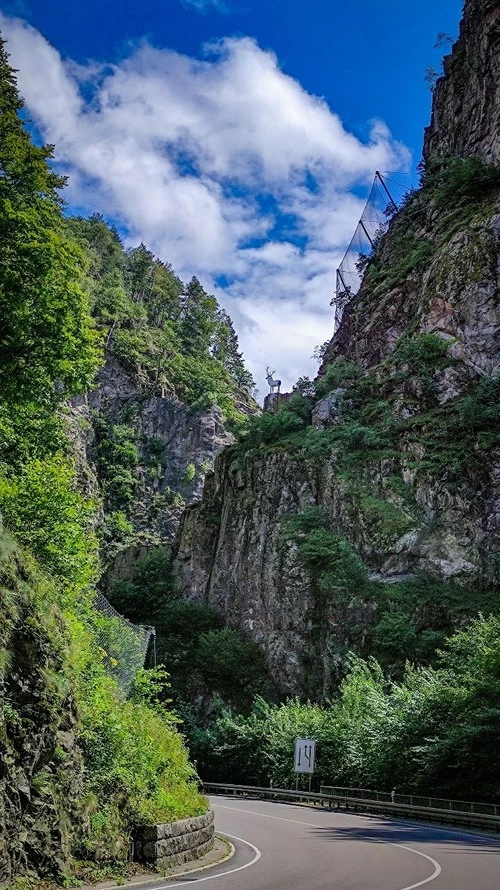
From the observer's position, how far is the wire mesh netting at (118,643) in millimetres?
16078

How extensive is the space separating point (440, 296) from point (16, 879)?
1660 inches

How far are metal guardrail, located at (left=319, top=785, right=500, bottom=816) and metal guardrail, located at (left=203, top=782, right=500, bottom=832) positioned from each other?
311 millimetres

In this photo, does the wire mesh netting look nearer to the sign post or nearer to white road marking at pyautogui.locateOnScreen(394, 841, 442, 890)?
white road marking at pyautogui.locateOnScreen(394, 841, 442, 890)

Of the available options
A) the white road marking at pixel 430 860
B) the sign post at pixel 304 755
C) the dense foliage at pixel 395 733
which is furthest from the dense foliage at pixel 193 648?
the white road marking at pixel 430 860

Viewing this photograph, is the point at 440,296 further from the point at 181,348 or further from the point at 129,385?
the point at 181,348

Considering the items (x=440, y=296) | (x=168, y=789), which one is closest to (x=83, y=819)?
(x=168, y=789)

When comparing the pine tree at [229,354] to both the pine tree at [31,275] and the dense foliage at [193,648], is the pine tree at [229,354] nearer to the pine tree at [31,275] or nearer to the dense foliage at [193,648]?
the dense foliage at [193,648]

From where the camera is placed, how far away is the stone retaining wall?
10055 mm

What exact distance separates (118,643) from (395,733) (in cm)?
1152

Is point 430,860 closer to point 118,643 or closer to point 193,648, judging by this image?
point 118,643

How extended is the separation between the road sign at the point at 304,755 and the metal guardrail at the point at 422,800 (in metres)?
1.23

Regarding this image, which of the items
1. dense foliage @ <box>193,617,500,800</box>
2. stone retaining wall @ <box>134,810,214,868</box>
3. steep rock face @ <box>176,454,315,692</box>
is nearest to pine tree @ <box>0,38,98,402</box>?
stone retaining wall @ <box>134,810,214,868</box>

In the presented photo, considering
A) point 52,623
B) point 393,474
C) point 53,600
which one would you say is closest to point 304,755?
point 393,474

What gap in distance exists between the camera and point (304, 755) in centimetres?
2745
